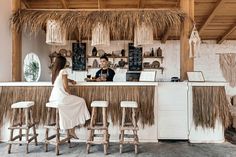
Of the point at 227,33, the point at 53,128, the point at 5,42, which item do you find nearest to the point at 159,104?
the point at 53,128

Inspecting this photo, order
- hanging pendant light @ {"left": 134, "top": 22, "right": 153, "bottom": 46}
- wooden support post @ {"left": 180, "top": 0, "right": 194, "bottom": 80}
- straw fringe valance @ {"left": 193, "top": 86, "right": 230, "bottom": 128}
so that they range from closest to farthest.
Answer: straw fringe valance @ {"left": 193, "top": 86, "right": 230, "bottom": 128}
hanging pendant light @ {"left": 134, "top": 22, "right": 153, "bottom": 46}
wooden support post @ {"left": 180, "top": 0, "right": 194, "bottom": 80}

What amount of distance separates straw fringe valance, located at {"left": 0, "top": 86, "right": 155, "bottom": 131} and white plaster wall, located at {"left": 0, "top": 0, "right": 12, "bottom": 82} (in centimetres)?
37

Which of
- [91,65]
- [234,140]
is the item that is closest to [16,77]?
[91,65]

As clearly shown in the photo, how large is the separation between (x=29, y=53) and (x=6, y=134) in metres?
2.31

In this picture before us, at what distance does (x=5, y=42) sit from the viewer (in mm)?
4711

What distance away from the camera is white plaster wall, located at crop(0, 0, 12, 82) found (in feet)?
15.1

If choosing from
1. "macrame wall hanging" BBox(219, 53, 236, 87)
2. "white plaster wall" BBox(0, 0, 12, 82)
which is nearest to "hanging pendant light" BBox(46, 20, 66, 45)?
"white plaster wall" BBox(0, 0, 12, 82)

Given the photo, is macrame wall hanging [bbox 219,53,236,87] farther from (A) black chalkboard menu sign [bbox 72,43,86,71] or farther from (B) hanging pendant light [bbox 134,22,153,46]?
(B) hanging pendant light [bbox 134,22,153,46]

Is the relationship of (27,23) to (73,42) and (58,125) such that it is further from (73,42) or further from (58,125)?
(73,42)

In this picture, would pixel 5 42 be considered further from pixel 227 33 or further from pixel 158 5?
pixel 227 33

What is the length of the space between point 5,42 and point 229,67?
22.3 feet

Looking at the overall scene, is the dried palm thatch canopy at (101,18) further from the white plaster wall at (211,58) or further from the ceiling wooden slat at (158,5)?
the white plaster wall at (211,58)

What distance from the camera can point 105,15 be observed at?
4.76 m

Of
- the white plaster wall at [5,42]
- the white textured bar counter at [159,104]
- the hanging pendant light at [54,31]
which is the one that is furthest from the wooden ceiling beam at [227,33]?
the white plaster wall at [5,42]
